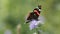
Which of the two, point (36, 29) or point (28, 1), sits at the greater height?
point (28, 1)

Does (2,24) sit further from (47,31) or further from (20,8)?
(47,31)

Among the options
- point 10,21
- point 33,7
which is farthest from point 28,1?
point 10,21

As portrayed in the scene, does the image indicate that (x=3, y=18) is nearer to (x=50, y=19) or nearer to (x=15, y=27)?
(x=15, y=27)

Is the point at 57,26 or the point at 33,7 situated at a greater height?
the point at 33,7

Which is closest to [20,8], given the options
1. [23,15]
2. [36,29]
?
[23,15]
